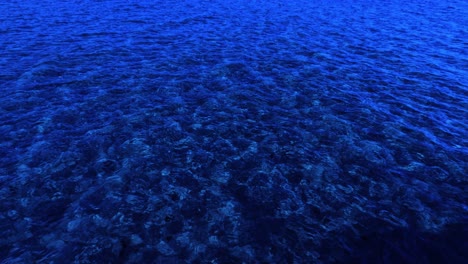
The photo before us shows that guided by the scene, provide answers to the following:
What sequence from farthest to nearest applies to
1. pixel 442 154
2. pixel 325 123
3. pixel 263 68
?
pixel 263 68, pixel 325 123, pixel 442 154

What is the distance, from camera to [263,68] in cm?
3428

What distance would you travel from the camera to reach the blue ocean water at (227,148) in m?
15.5

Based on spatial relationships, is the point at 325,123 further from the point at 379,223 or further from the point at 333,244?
the point at 333,244

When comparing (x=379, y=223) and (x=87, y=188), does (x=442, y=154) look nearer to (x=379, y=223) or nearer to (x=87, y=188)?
(x=379, y=223)

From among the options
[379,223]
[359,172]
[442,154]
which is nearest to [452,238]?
[379,223]

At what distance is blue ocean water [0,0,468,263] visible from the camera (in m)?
15.5

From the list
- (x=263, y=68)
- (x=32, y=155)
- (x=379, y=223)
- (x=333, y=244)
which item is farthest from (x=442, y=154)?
(x=32, y=155)

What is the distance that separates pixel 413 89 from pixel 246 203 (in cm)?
2359

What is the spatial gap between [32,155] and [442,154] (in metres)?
28.7

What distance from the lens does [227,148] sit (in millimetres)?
21984

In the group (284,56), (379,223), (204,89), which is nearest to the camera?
(379,223)

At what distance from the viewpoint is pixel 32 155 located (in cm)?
1998

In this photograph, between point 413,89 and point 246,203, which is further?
point 413,89

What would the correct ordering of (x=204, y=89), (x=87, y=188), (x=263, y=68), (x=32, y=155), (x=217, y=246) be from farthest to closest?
(x=263, y=68) → (x=204, y=89) → (x=32, y=155) → (x=87, y=188) → (x=217, y=246)
